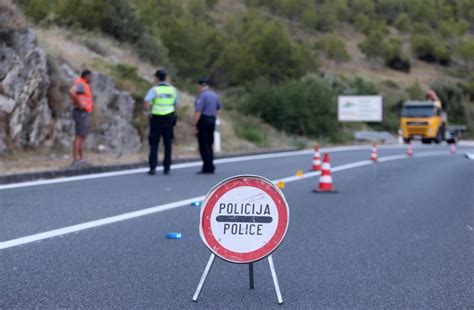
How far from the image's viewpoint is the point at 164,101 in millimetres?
14523

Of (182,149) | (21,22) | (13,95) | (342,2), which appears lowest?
(182,149)

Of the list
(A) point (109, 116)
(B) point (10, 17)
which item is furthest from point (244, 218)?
(A) point (109, 116)

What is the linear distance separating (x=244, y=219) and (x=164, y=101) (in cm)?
956

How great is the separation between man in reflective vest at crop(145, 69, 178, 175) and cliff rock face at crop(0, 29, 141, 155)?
3422mm

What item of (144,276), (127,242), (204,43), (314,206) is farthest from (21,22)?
(204,43)

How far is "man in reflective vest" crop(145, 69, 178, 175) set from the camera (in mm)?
14406

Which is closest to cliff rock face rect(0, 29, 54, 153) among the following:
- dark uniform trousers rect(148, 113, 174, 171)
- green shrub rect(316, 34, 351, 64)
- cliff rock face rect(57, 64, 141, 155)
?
cliff rock face rect(57, 64, 141, 155)

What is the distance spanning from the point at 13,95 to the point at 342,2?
91.4 metres

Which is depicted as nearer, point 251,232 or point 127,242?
point 251,232

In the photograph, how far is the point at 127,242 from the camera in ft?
25.1

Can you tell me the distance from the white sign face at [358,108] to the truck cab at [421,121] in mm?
6634

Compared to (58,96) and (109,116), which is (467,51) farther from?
(58,96)

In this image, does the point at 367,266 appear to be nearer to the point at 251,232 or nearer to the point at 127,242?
the point at 251,232

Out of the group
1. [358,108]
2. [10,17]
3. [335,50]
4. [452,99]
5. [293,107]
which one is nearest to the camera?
[10,17]
